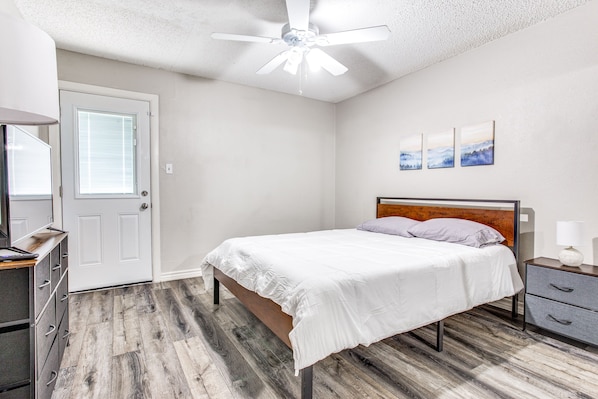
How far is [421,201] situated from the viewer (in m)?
3.50

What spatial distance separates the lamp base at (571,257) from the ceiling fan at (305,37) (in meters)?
2.05

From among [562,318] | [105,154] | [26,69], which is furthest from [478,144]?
[105,154]

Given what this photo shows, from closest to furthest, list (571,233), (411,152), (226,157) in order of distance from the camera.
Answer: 1. (571,233)
2. (411,152)
3. (226,157)

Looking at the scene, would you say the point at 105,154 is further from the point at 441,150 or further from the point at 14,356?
the point at 441,150

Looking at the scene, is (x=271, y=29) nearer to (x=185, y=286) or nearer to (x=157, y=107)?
(x=157, y=107)

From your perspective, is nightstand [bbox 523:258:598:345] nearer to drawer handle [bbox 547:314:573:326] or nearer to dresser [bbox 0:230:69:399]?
drawer handle [bbox 547:314:573:326]

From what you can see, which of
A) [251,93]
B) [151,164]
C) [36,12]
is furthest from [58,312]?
[251,93]

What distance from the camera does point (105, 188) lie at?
3277 millimetres

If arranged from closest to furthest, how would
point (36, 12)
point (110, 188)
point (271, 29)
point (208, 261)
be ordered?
1. point (36, 12)
2. point (271, 29)
3. point (208, 261)
4. point (110, 188)

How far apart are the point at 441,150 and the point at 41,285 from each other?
344 cm

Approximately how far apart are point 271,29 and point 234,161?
5.97 feet

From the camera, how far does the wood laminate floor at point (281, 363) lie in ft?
5.46

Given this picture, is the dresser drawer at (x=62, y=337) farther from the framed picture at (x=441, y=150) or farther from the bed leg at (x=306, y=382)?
the framed picture at (x=441, y=150)

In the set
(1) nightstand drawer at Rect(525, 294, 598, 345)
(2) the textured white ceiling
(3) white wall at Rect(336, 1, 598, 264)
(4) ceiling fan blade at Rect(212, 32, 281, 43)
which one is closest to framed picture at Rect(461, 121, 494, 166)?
(3) white wall at Rect(336, 1, 598, 264)
